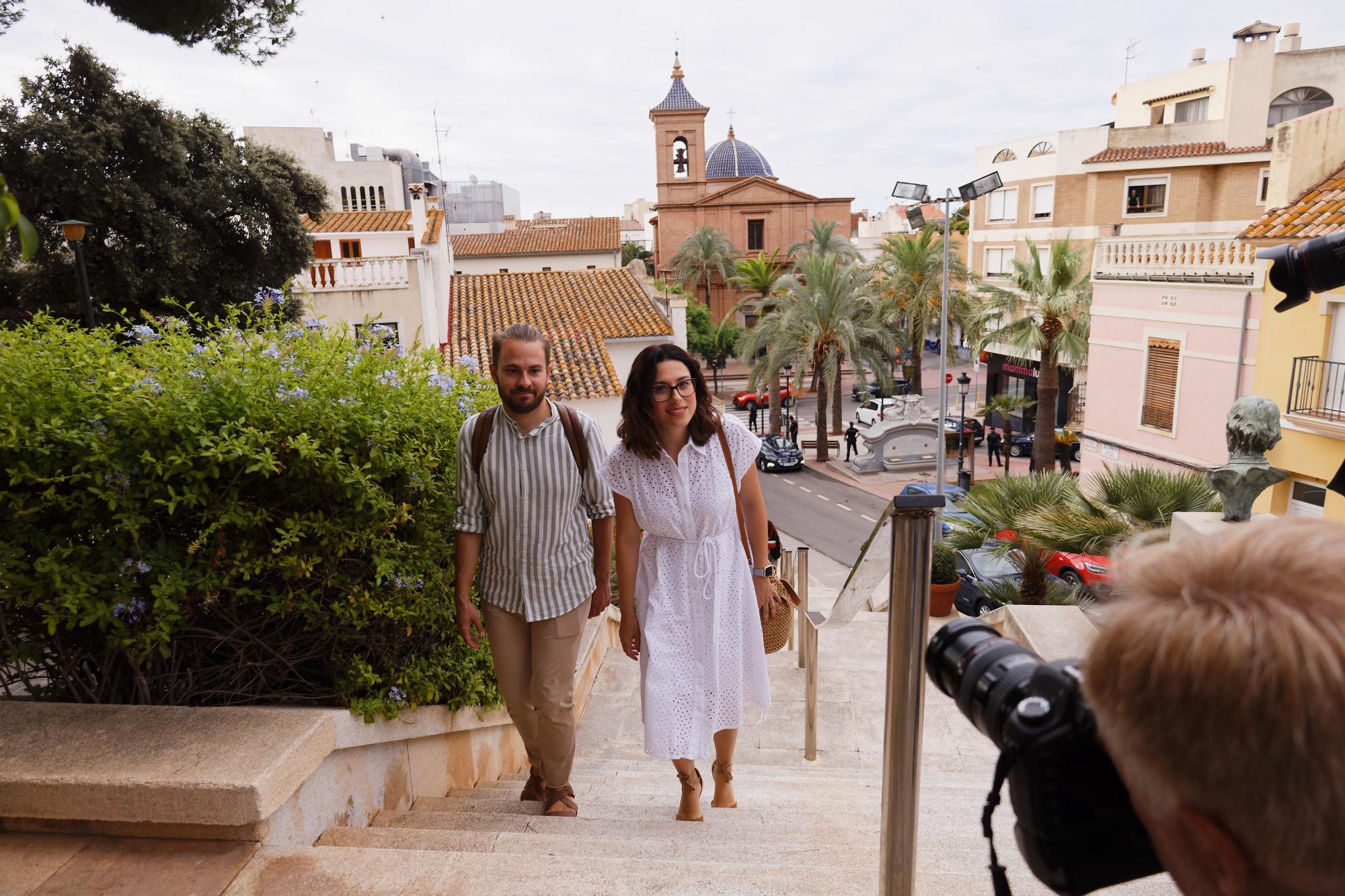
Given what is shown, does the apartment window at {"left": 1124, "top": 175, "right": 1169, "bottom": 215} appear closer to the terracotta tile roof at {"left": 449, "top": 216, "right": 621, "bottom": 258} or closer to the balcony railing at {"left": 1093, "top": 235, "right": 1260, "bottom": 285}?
the balcony railing at {"left": 1093, "top": 235, "right": 1260, "bottom": 285}

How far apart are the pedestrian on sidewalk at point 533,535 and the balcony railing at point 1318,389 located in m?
12.4

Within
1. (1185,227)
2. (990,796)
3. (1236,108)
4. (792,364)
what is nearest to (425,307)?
(792,364)

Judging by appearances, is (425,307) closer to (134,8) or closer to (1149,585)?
(134,8)

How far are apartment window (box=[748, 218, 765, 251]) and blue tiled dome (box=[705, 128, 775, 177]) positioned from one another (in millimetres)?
7965

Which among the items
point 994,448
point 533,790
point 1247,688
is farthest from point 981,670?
point 994,448

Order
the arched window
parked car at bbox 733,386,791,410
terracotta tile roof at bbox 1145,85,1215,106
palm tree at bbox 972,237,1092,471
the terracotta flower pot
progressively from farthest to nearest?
parked car at bbox 733,386,791,410
terracotta tile roof at bbox 1145,85,1215,106
the arched window
palm tree at bbox 972,237,1092,471
the terracotta flower pot

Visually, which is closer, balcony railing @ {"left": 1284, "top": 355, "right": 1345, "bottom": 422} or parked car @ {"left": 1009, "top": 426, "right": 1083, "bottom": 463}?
balcony railing @ {"left": 1284, "top": 355, "right": 1345, "bottom": 422}

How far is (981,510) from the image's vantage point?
7.95 m

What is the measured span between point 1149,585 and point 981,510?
7.48m

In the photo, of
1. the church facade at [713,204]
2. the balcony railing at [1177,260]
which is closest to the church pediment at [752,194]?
the church facade at [713,204]

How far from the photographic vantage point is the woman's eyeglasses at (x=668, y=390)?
295 centimetres

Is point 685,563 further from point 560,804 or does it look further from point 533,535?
point 560,804

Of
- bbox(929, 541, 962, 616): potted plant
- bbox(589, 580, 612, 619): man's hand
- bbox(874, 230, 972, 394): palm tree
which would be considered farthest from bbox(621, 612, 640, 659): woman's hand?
bbox(874, 230, 972, 394): palm tree

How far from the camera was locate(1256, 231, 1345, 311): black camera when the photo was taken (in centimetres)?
246
